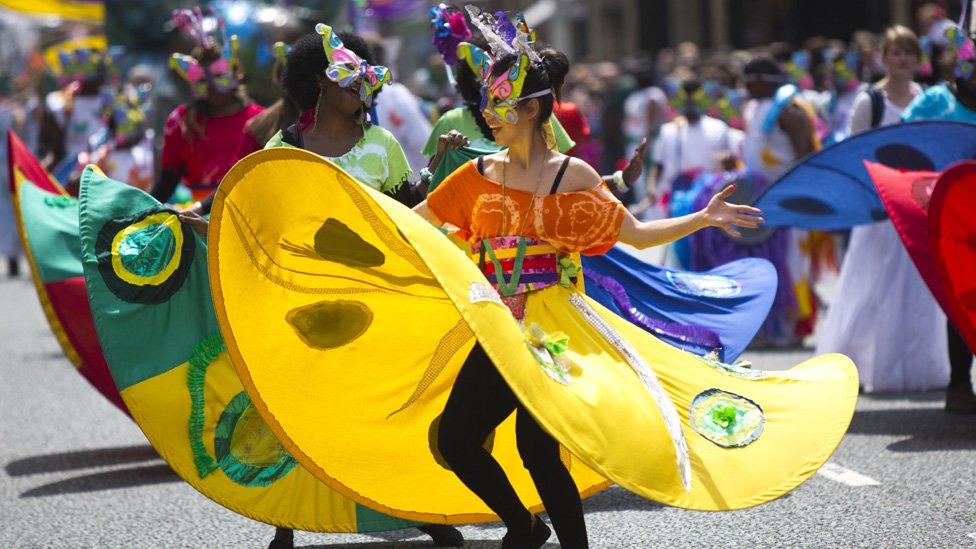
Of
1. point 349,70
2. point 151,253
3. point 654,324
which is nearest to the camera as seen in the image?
point 349,70

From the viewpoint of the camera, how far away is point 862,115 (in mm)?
8961

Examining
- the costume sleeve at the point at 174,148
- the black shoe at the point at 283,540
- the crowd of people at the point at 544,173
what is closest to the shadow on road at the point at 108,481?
the crowd of people at the point at 544,173

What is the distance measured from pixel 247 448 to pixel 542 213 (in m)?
1.46

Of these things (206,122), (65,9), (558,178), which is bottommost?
(65,9)

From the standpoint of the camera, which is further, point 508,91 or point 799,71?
point 799,71

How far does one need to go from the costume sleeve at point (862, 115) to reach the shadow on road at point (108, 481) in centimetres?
403

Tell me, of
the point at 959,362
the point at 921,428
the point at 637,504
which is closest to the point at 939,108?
the point at 959,362

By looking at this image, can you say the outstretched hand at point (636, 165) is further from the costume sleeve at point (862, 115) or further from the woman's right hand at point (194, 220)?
the costume sleeve at point (862, 115)

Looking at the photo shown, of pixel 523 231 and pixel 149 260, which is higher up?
pixel 523 231

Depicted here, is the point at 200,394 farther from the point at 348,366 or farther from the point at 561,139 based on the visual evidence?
the point at 561,139

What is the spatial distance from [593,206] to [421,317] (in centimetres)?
65

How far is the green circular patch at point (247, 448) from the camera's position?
18.5ft

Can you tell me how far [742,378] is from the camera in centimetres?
493

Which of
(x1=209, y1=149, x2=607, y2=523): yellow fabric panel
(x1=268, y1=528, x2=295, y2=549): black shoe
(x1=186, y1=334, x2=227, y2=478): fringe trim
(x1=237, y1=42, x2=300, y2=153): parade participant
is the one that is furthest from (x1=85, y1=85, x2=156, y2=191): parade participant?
(x1=209, y1=149, x2=607, y2=523): yellow fabric panel
